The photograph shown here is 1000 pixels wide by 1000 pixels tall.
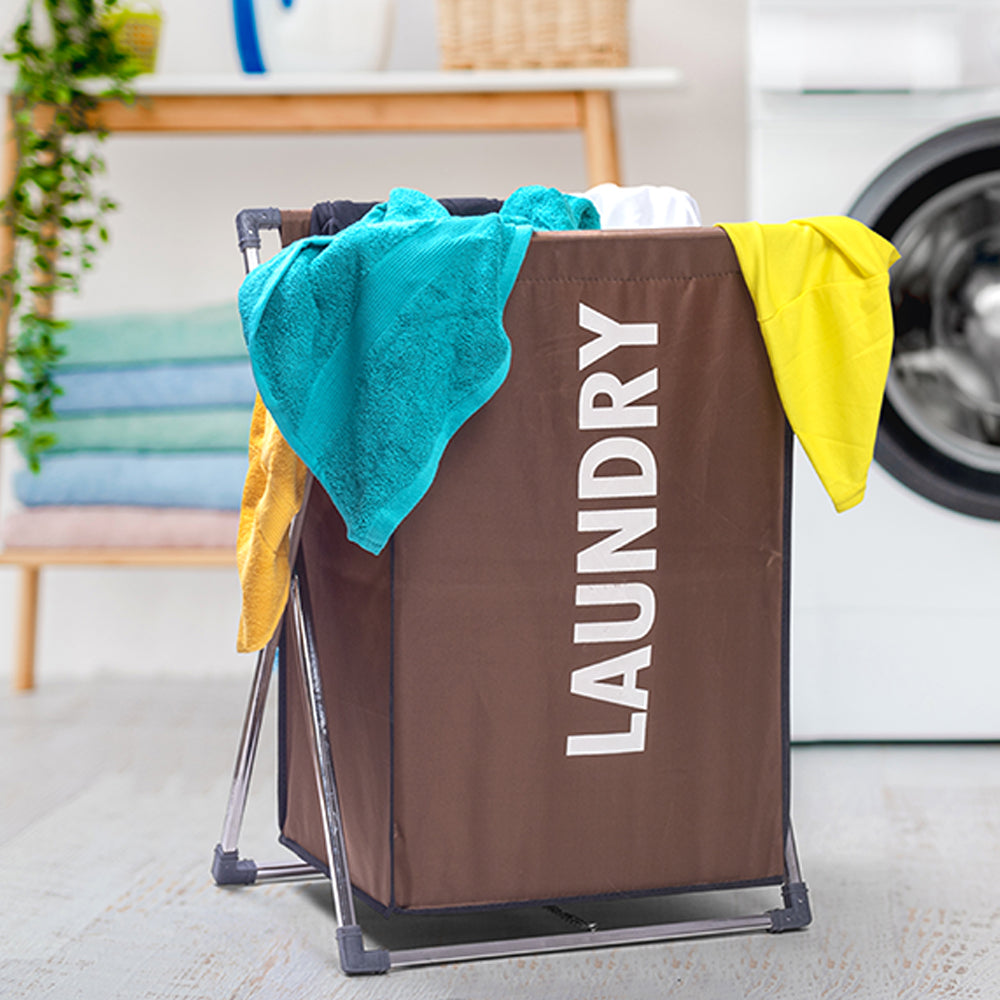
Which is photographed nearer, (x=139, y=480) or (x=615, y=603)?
(x=615, y=603)

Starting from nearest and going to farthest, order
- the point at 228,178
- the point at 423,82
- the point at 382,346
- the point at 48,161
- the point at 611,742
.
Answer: the point at 382,346 < the point at 611,742 < the point at 423,82 < the point at 48,161 < the point at 228,178

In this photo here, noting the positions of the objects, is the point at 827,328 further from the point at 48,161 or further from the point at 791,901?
the point at 48,161

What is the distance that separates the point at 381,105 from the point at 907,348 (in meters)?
0.91

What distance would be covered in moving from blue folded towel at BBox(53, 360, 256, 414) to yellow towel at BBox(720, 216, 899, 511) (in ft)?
4.06

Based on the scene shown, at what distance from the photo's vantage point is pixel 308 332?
1045 mm

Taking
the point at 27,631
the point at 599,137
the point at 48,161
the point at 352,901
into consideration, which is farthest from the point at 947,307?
the point at 27,631

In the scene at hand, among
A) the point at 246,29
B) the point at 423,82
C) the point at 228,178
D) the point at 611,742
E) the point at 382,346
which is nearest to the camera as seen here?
the point at 382,346

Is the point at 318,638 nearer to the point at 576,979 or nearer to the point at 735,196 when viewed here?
the point at 576,979

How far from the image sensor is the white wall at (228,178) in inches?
95.5

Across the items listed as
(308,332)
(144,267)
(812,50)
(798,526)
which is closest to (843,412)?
(308,332)

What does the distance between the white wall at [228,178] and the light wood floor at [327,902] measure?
599mm

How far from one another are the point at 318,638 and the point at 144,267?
1477 millimetres

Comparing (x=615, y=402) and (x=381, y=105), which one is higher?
(x=381, y=105)

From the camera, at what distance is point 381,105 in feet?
6.89
